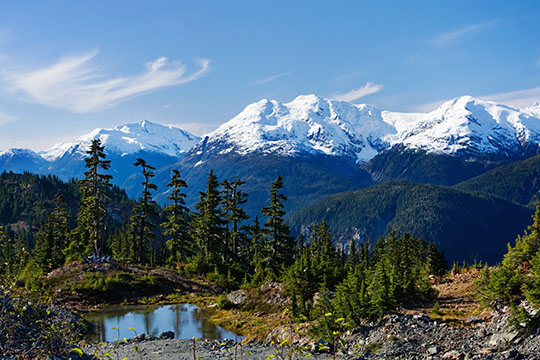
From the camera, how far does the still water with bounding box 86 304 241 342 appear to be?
111 ft

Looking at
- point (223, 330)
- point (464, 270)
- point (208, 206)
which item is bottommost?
point (223, 330)

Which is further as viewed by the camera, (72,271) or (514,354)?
(72,271)

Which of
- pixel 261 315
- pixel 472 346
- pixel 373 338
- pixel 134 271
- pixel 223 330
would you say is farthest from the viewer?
pixel 134 271

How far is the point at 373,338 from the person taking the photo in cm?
2400

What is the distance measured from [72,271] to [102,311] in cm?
909

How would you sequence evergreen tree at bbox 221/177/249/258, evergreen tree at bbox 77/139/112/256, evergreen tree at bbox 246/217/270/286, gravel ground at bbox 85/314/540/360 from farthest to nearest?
1. evergreen tree at bbox 221/177/249/258
2. evergreen tree at bbox 77/139/112/256
3. evergreen tree at bbox 246/217/270/286
4. gravel ground at bbox 85/314/540/360

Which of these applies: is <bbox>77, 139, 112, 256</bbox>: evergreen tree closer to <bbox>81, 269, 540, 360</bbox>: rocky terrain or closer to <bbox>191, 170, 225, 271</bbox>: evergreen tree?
<bbox>191, 170, 225, 271</bbox>: evergreen tree

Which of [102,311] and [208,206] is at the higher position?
[208,206]

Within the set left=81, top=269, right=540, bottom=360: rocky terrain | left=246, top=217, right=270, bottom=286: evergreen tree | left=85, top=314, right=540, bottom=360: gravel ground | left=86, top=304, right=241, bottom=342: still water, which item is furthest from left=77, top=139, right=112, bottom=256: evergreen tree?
left=85, top=314, right=540, bottom=360: gravel ground

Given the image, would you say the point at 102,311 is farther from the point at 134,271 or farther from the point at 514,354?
the point at 514,354

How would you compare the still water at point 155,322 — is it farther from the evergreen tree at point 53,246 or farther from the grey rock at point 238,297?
the evergreen tree at point 53,246

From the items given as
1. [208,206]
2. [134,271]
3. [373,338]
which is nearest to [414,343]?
[373,338]

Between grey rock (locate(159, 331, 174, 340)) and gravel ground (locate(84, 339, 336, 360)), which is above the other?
gravel ground (locate(84, 339, 336, 360))

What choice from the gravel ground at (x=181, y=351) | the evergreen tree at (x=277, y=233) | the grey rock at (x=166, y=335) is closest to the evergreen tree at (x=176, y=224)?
the evergreen tree at (x=277, y=233)
